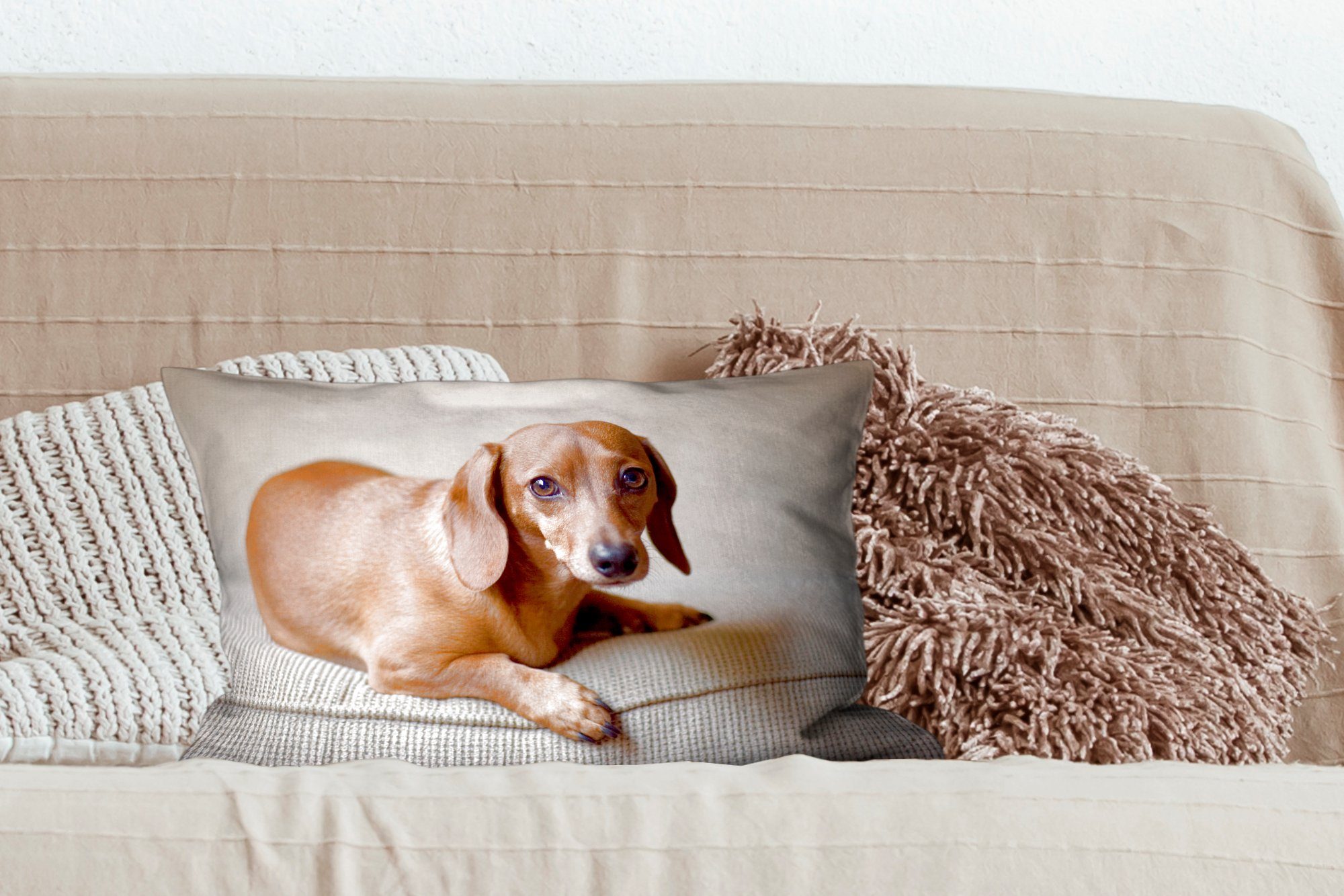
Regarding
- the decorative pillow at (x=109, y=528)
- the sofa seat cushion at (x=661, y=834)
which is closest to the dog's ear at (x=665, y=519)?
the sofa seat cushion at (x=661, y=834)

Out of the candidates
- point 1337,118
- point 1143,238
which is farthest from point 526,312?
point 1337,118

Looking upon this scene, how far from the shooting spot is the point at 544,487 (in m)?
0.63

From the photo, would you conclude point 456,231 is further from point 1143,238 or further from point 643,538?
point 1143,238

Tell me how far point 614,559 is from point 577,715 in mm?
97

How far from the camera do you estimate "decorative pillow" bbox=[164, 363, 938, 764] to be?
60 cm

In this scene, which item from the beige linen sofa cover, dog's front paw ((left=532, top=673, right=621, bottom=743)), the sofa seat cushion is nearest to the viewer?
the sofa seat cushion

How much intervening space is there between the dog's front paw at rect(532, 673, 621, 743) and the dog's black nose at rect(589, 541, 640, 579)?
75 mm

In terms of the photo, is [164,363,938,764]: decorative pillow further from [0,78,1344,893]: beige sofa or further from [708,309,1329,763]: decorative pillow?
[0,78,1344,893]: beige sofa

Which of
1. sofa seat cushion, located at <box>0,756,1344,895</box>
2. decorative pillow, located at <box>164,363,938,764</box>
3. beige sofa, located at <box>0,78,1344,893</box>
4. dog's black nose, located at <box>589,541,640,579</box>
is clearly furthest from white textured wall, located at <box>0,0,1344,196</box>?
sofa seat cushion, located at <box>0,756,1344,895</box>

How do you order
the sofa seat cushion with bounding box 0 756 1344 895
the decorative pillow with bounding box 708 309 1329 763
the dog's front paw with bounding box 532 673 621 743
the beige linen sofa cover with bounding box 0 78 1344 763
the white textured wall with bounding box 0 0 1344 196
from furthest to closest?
the white textured wall with bounding box 0 0 1344 196
the beige linen sofa cover with bounding box 0 78 1344 763
the decorative pillow with bounding box 708 309 1329 763
the dog's front paw with bounding box 532 673 621 743
the sofa seat cushion with bounding box 0 756 1344 895

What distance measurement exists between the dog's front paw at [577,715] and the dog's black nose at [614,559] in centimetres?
7

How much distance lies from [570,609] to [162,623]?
36 cm

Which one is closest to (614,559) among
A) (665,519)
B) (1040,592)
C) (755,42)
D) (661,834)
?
(665,519)

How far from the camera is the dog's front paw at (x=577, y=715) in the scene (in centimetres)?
59
